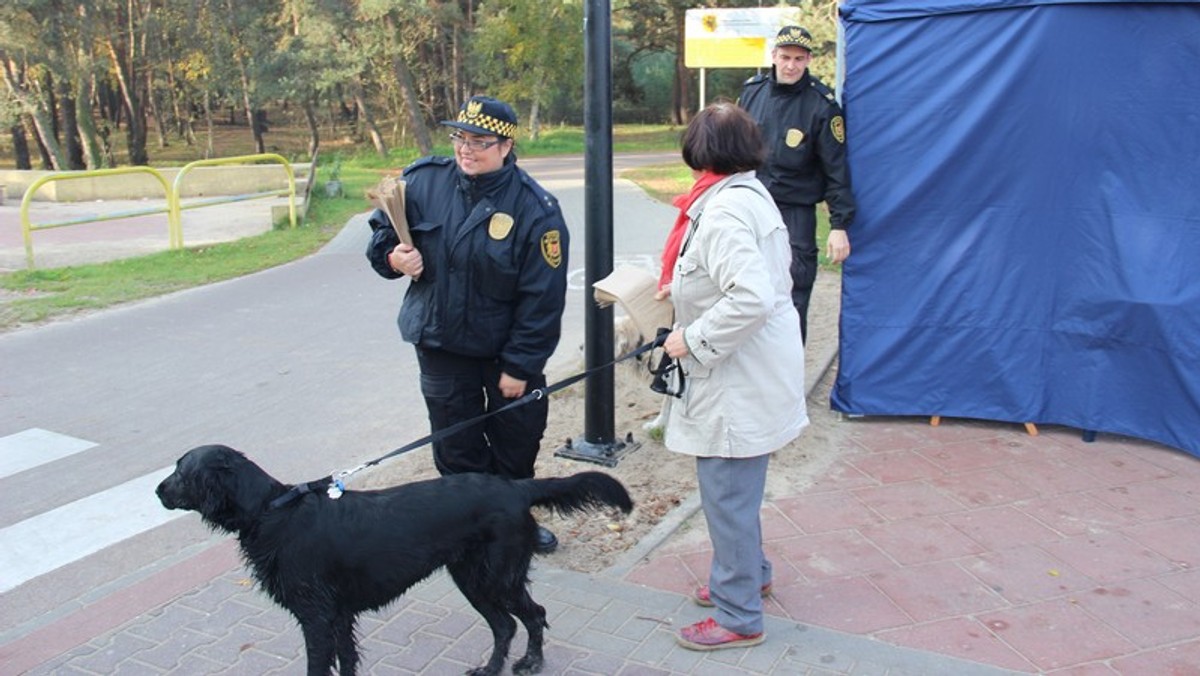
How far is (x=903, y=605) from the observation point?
365 centimetres

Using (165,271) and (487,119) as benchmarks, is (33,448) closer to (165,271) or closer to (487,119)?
(487,119)

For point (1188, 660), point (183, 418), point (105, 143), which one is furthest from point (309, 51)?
point (1188, 660)

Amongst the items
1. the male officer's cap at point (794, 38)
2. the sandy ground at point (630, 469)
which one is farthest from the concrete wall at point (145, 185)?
the male officer's cap at point (794, 38)

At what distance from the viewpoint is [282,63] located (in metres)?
28.3

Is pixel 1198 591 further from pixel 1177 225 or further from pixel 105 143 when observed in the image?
pixel 105 143

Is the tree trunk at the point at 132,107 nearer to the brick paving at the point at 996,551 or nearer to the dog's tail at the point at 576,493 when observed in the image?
the brick paving at the point at 996,551

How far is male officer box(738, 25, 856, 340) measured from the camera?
16.7 feet

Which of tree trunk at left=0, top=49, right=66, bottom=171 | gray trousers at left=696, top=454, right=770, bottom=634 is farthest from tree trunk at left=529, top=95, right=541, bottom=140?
gray trousers at left=696, top=454, right=770, bottom=634

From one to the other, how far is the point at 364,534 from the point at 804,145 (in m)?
3.27

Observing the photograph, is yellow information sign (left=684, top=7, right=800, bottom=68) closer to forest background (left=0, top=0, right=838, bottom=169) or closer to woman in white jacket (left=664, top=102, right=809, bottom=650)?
forest background (left=0, top=0, right=838, bottom=169)

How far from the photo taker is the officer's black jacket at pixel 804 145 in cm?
512

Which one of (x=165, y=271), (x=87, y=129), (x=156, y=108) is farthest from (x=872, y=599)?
(x=156, y=108)

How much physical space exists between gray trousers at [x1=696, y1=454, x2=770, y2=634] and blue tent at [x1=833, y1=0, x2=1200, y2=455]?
2.50 meters

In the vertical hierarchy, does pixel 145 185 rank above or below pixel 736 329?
below
